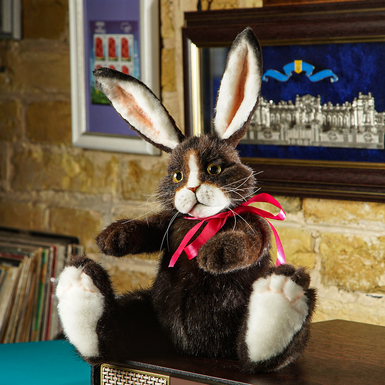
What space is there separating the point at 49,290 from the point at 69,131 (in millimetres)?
457

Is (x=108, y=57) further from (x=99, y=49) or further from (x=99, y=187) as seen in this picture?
(x=99, y=187)

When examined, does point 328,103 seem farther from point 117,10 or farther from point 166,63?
point 117,10

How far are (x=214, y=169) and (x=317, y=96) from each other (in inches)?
21.8

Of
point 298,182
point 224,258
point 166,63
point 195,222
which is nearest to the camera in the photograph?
point 224,258

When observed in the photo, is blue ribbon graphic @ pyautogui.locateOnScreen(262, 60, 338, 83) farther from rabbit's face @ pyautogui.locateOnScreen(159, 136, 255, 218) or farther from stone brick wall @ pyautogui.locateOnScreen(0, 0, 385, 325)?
rabbit's face @ pyautogui.locateOnScreen(159, 136, 255, 218)

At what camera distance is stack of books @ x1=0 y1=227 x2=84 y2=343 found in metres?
1.53

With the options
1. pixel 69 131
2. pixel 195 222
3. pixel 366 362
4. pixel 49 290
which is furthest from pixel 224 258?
pixel 69 131

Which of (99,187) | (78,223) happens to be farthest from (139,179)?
(78,223)

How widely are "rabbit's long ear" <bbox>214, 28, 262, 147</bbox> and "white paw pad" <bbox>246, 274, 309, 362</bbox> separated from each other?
0.71ft

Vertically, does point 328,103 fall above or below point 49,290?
above

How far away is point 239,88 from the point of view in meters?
0.81

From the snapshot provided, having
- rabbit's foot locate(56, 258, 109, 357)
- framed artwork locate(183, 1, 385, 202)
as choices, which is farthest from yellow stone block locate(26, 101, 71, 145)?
rabbit's foot locate(56, 258, 109, 357)

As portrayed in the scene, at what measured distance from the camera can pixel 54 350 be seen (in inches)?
45.1

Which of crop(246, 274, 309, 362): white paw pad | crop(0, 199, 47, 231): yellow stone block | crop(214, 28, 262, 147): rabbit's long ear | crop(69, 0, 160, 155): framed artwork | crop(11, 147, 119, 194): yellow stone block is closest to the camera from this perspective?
crop(246, 274, 309, 362): white paw pad
